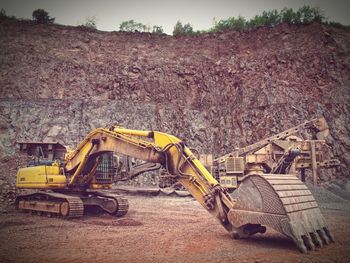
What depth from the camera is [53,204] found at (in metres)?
9.38

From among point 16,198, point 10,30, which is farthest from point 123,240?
point 10,30

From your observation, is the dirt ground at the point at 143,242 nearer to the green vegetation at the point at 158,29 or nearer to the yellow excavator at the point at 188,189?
the yellow excavator at the point at 188,189

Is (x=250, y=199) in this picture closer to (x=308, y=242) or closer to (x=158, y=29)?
(x=308, y=242)

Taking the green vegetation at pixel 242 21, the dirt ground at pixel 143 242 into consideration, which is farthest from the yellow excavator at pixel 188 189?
the green vegetation at pixel 242 21

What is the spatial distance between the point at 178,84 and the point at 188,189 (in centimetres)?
1973

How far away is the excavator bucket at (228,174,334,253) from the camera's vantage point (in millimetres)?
5250

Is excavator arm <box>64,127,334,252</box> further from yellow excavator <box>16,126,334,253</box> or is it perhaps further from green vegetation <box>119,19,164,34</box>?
green vegetation <box>119,19,164,34</box>

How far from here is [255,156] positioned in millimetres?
15117

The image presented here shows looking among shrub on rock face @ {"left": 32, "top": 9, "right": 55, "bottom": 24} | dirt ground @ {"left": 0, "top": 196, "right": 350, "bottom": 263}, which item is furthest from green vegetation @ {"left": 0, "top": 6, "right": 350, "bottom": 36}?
dirt ground @ {"left": 0, "top": 196, "right": 350, "bottom": 263}

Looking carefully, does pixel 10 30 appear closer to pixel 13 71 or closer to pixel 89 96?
pixel 13 71

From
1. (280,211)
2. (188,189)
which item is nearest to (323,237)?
(280,211)

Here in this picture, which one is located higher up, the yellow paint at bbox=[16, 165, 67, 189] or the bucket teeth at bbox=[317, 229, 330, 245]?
the yellow paint at bbox=[16, 165, 67, 189]

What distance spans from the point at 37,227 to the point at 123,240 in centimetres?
274

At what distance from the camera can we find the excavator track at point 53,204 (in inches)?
354
